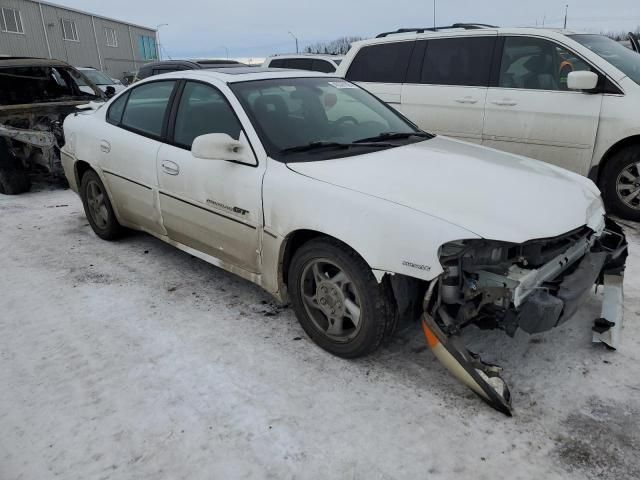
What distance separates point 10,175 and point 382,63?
513 cm

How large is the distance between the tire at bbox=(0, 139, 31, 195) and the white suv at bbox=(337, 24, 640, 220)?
4.81m

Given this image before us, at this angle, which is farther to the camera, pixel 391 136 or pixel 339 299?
pixel 391 136

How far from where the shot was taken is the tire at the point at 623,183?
4.96 m

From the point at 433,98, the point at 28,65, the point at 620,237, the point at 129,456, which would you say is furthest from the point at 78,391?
the point at 28,65

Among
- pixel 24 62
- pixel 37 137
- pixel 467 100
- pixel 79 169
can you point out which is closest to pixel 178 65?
pixel 24 62

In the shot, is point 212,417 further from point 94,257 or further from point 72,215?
point 72,215

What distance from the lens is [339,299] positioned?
2.90 m

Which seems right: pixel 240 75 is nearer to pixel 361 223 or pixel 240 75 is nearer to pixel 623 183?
pixel 361 223

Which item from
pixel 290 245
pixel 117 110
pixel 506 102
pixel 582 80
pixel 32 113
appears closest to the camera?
pixel 290 245

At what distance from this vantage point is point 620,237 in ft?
11.0

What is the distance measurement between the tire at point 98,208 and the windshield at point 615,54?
4963mm

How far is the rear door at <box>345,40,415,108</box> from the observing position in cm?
631

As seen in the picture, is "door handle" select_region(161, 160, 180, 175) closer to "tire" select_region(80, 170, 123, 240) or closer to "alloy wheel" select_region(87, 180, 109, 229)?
"tire" select_region(80, 170, 123, 240)

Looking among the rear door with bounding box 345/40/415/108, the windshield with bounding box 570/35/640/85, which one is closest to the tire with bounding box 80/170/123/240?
the rear door with bounding box 345/40/415/108
